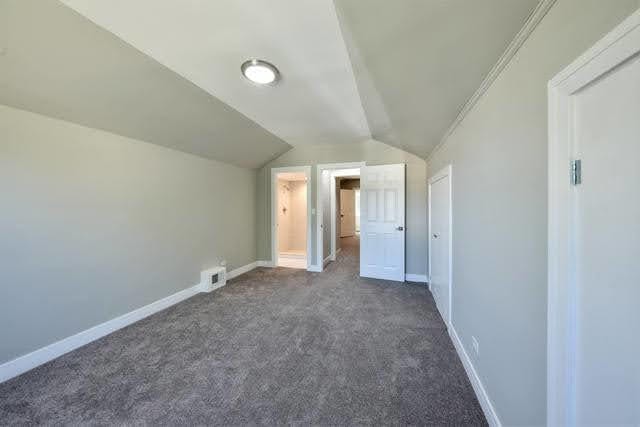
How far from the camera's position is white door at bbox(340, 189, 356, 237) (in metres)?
9.25

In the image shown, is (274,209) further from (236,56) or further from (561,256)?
(561,256)

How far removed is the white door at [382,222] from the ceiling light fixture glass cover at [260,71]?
7.85ft

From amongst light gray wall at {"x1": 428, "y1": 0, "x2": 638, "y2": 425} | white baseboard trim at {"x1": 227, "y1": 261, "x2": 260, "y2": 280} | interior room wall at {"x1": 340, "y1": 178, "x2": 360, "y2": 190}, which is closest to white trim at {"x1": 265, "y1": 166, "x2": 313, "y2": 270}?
white baseboard trim at {"x1": 227, "y1": 261, "x2": 260, "y2": 280}

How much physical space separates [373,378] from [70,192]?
3.04 meters

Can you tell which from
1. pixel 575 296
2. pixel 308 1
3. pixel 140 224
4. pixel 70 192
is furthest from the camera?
pixel 140 224

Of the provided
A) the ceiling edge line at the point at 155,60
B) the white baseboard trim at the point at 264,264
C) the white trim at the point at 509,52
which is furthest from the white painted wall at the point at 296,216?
the white trim at the point at 509,52

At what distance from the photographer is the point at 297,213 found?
6762mm

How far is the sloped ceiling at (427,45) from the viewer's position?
1063mm

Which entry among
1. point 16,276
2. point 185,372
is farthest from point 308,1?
point 16,276

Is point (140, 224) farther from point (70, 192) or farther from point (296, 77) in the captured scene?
point (296, 77)

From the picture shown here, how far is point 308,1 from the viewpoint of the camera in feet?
4.58

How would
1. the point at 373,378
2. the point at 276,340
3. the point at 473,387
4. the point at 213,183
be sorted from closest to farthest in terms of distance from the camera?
the point at 473,387 → the point at 373,378 → the point at 276,340 → the point at 213,183

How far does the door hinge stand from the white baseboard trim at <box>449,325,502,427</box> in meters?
1.36

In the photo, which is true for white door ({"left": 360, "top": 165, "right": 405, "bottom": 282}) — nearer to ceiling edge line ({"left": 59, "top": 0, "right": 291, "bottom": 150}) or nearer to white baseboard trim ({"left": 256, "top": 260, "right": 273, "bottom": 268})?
white baseboard trim ({"left": 256, "top": 260, "right": 273, "bottom": 268})
